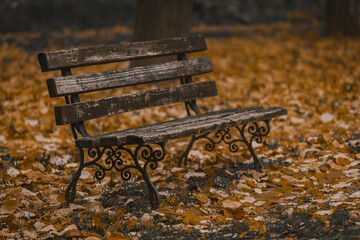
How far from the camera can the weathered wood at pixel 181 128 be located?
311 centimetres

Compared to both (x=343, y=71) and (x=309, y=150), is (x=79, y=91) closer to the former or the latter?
(x=309, y=150)

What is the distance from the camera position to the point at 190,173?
3.97m

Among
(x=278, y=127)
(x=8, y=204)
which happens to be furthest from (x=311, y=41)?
(x=8, y=204)

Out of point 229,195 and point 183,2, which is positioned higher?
A: point 183,2

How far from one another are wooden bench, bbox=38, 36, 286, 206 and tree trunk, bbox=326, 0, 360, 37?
8.02 m

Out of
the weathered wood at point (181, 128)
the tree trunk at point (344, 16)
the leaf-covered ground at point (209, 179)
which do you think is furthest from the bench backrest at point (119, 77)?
the tree trunk at point (344, 16)

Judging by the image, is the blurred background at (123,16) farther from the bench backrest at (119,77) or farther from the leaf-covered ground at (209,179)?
the bench backrest at (119,77)

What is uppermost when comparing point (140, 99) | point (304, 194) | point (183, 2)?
point (183, 2)

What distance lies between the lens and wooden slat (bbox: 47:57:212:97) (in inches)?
135

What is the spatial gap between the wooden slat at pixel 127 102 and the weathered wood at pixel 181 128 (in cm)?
22

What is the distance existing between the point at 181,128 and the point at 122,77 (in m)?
0.75

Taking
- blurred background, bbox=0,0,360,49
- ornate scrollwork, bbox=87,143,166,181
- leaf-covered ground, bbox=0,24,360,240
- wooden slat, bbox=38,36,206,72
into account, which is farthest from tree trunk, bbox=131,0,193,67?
ornate scrollwork, bbox=87,143,166,181

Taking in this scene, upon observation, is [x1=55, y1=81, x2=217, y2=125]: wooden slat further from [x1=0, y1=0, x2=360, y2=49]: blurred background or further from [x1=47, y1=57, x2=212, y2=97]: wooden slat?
[x1=0, y1=0, x2=360, y2=49]: blurred background

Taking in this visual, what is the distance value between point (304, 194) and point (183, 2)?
198 inches
